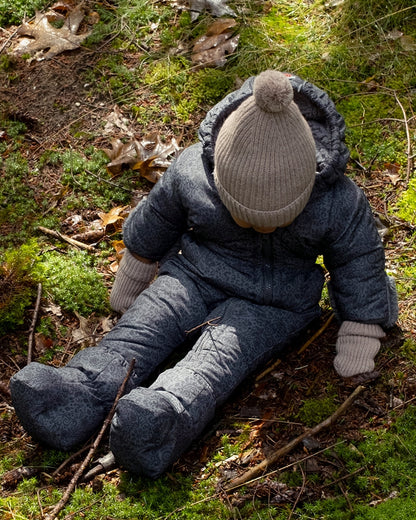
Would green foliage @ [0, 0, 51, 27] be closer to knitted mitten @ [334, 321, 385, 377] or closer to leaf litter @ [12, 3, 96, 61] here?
leaf litter @ [12, 3, 96, 61]

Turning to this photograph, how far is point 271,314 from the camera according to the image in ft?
11.9

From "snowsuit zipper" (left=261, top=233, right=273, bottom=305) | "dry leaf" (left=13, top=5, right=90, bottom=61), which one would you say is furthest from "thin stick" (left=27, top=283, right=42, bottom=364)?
"dry leaf" (left=13, top=5, right=90, bottom=61)

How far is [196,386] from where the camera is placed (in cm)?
324

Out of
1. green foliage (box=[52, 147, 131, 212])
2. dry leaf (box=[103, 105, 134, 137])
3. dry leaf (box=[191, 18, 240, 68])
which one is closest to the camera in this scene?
green foliage (box=[52, 147, 131, 212])

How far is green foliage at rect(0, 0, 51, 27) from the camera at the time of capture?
5723 mm

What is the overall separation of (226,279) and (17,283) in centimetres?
111

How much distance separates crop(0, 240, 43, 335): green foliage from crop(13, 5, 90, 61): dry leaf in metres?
1.96

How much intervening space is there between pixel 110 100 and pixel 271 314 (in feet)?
7.27

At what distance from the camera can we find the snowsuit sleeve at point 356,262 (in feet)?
11.1

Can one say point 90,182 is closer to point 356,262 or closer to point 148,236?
point 148,236

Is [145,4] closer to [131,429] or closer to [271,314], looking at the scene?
[271,314]

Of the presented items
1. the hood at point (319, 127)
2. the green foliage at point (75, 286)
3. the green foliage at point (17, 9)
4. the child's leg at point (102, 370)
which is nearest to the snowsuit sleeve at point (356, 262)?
the hood at point (319, 127)

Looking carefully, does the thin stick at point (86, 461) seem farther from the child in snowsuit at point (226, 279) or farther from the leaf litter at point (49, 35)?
the leaf litter at point (49, 35)

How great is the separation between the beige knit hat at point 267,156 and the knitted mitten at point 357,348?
0.76 meters
